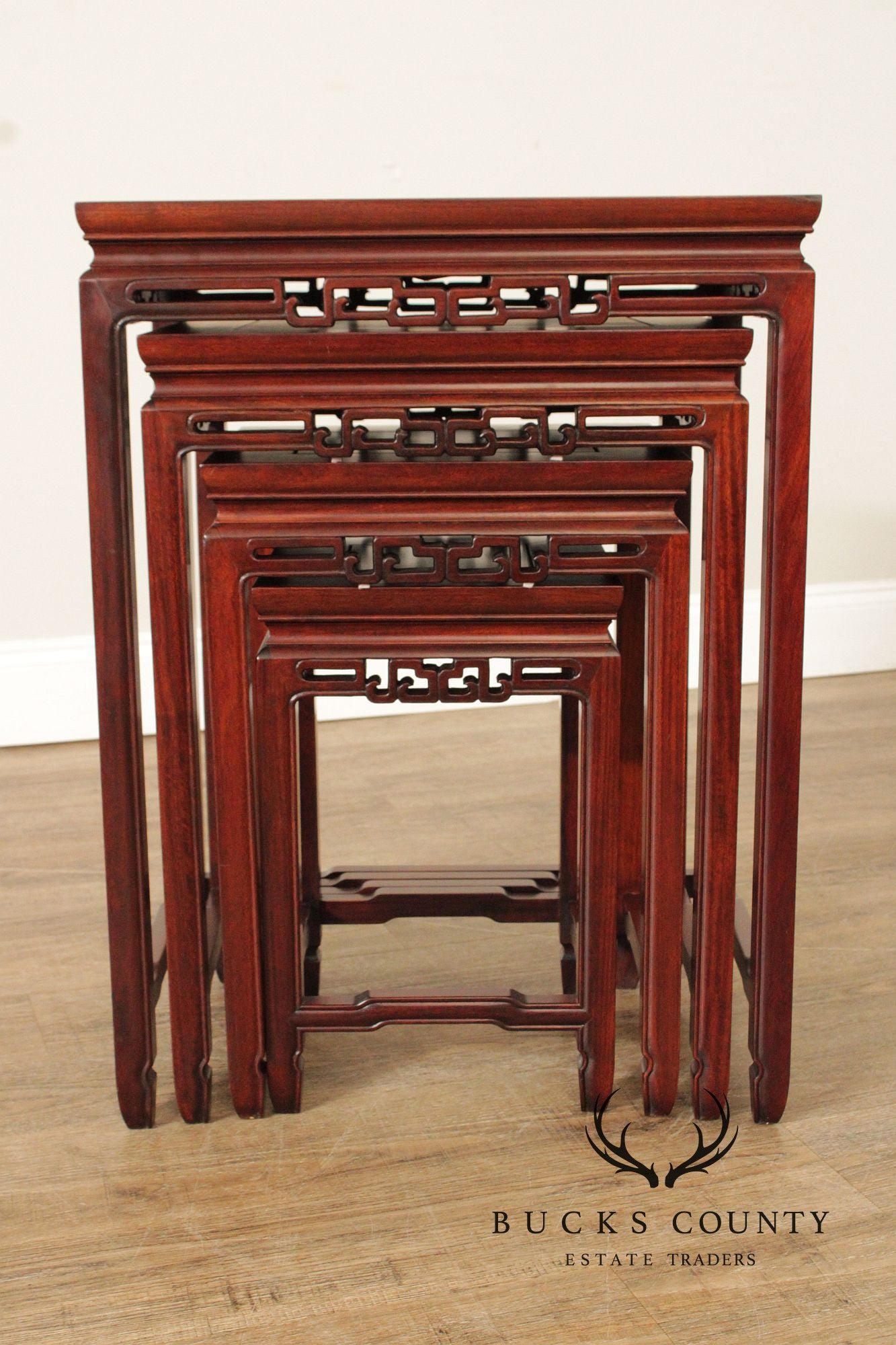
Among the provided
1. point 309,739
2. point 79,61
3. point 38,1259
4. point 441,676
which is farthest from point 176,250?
point 79,61

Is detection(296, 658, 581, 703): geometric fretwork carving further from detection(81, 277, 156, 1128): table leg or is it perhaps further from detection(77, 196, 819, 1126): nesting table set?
detection(81, 277, 156, 1128): table leg

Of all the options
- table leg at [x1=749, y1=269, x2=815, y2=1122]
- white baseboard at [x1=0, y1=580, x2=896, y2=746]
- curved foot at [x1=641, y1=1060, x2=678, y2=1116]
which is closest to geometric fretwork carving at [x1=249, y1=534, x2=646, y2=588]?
table leg at [x1=749, y1=269, x2=815, y2=1122]

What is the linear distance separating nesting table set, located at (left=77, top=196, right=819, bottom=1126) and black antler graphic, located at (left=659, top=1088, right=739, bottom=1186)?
16 millimetres

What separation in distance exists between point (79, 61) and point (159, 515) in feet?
4.83

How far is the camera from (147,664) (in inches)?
93.8

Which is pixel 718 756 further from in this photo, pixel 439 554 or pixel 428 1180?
pixel 428 1180

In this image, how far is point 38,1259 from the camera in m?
0.97

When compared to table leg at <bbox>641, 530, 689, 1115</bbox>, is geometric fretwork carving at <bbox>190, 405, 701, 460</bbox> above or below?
above

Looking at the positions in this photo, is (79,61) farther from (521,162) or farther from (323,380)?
→ (323,380)

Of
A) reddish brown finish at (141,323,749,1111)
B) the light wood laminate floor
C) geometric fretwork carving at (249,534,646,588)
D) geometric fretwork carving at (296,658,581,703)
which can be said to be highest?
reddish brown finish at (141,323,749,1111)

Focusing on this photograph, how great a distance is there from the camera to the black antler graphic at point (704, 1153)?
1.06 meters

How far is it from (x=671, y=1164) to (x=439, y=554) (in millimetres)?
500

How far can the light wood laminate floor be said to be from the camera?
3.00 ft

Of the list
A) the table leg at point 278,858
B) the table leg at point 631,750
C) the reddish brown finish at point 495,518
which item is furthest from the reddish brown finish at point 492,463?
the table leg at point 631,750
